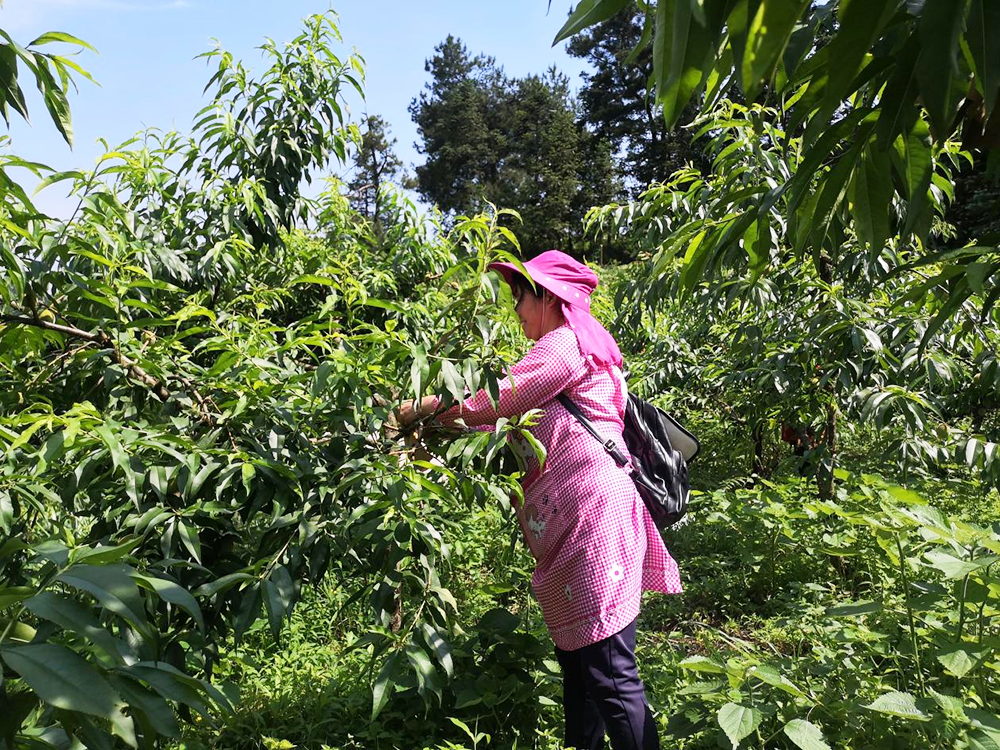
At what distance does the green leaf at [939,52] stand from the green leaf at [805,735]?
1.37 meters

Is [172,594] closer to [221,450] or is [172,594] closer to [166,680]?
[166,680]

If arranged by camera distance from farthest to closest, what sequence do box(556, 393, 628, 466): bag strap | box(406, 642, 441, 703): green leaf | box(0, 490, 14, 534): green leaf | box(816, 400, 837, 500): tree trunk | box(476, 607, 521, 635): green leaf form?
1. box(816, 400, 837, 500): tree trunk
2. box(476, 607, 521, 635): green leaf
3. box(556, 393, 628, 466): bag strap
4. box(406, 642, 441, 703): green leaf
5. box(0, 490, 14, 534): green leaf

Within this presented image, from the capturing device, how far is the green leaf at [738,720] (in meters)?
1.62

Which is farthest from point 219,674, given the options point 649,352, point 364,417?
point 649,352

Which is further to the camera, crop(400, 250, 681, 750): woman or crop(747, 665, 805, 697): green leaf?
crop(400, 250, 681, 750): woman

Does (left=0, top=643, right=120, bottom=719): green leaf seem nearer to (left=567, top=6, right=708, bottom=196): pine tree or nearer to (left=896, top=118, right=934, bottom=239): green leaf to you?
(left=896, top=118, right=934, bottom=239): green leaf

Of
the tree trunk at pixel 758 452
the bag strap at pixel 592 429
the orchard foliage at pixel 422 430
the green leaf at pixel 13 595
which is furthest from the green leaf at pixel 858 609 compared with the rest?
the tree trunk at pixel 758 452

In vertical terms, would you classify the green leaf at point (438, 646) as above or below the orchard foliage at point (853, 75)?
below

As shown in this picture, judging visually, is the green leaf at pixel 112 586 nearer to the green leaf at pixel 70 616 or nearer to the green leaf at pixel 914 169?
the green leaf at pixel 70 616

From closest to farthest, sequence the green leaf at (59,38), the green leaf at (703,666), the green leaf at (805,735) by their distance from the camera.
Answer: the green leaf at (59,38) → the green leaf at (805,735) → the green leaf at (703,666)

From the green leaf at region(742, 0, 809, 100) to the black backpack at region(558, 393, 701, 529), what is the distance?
1.39m

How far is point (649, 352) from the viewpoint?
488 cm

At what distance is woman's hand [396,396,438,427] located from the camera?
1790mm

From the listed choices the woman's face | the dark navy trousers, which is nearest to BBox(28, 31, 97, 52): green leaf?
the woman's face
